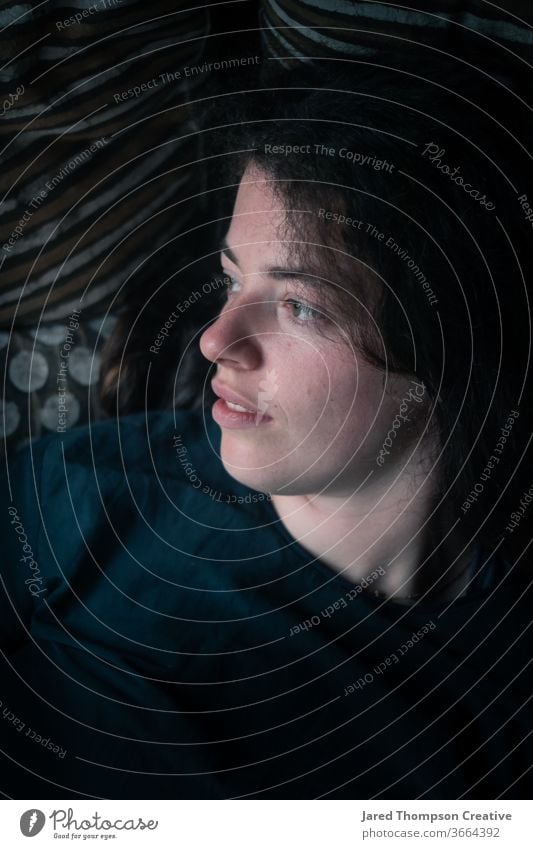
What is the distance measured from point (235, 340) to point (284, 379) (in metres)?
0.04

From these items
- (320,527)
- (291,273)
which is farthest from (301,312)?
(320,527)

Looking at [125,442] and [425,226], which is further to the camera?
[125,442]

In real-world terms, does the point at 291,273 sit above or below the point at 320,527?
above

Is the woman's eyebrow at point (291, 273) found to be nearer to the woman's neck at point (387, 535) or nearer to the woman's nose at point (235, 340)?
the woman's nose at point (235, 340)

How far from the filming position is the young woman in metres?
0.53

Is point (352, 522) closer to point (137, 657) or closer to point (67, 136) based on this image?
point (137, 657)

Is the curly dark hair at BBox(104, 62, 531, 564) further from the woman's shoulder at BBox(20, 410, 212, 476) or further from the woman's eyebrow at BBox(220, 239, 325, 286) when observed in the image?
the woman's shoulder at BBox(20, 410, 212, 476)

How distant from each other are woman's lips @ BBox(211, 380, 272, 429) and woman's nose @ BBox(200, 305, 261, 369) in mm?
24

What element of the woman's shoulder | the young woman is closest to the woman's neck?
the young woman

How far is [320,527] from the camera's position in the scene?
0.62m

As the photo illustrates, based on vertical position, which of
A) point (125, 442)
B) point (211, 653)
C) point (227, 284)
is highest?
point (227, 284)

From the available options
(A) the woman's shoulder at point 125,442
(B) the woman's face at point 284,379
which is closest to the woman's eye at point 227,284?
(B) the woman's face at point 284,379

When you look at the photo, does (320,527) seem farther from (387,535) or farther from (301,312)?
(301,312)
